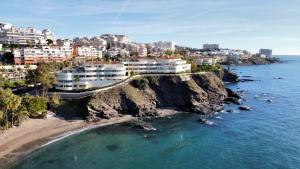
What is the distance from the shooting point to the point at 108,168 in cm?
5319

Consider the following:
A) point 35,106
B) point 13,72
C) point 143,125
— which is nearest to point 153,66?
point 143,125

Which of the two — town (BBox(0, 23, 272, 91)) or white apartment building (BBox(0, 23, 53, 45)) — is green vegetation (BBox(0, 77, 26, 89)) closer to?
town (BBox(0, 23, 272, 91))

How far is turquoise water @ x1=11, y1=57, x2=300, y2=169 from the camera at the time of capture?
54969mm

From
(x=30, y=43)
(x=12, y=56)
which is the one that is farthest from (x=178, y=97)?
(x=30, y=43)

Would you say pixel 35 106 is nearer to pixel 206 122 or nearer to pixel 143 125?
pixel 143 125

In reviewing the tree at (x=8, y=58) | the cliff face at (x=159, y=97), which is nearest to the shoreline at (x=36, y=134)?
the cliff face at (x=159, y=97)

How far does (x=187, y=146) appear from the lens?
65.4 metres

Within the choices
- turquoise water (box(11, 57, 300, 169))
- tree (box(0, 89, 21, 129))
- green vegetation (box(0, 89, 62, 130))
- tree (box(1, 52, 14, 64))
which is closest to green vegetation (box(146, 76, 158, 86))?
turquoise water (box(11, 57, 300, 169))

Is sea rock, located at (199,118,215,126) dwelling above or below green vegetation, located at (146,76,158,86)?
below

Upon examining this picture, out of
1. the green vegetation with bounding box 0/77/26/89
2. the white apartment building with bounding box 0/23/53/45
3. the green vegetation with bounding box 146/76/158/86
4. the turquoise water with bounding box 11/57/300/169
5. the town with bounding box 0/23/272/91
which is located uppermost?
the white apartment building with bounding box 0/23/53/45

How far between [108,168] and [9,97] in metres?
29.6

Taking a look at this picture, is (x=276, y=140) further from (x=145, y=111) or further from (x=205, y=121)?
(x=145, y=111)

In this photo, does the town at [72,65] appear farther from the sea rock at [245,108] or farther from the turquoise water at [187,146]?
the sea rock at [245,108]

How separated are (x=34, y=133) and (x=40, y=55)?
63668 mm
